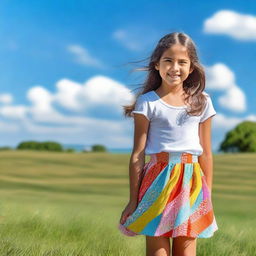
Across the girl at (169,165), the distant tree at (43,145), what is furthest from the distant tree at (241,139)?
the girl at (169,165)

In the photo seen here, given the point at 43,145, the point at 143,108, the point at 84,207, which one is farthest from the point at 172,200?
the point at 43,145

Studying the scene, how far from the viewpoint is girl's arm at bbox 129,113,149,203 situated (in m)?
2.91

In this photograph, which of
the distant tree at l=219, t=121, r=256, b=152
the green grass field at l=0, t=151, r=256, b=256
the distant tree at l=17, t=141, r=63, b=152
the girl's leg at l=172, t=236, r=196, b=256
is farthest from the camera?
the distant tree at l=219, t=121, r=256, b=152

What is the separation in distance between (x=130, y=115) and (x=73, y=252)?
1.14 meters

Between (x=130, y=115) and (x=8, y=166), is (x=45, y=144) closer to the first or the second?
(x=8, y=166)

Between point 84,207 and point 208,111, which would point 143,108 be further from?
point 84,207

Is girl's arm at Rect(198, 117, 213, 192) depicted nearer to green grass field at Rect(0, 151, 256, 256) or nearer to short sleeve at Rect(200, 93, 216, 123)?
short sleeve at Rect(200, 93, 216, 123)

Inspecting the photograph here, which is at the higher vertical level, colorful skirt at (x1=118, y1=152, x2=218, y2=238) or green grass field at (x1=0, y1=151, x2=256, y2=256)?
colorful skirt at (x1=118, y1=152, x2=218, y2=238)

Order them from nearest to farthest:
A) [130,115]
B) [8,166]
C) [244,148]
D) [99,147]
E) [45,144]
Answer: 1. [130,115]
2. [8,166]
3. [99,147]
4. [45,144]
5. [244,148]

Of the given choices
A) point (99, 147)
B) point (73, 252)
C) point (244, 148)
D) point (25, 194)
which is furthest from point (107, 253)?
point (244, 148)

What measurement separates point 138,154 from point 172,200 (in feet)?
0.99

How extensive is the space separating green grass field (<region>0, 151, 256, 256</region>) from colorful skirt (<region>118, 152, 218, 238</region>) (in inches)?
34.5

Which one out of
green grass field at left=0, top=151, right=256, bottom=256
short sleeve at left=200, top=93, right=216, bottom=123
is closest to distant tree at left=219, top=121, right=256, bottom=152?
green grass field at left=0, top=151, right=256, bottom=256

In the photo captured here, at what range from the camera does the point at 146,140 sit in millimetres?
2969
